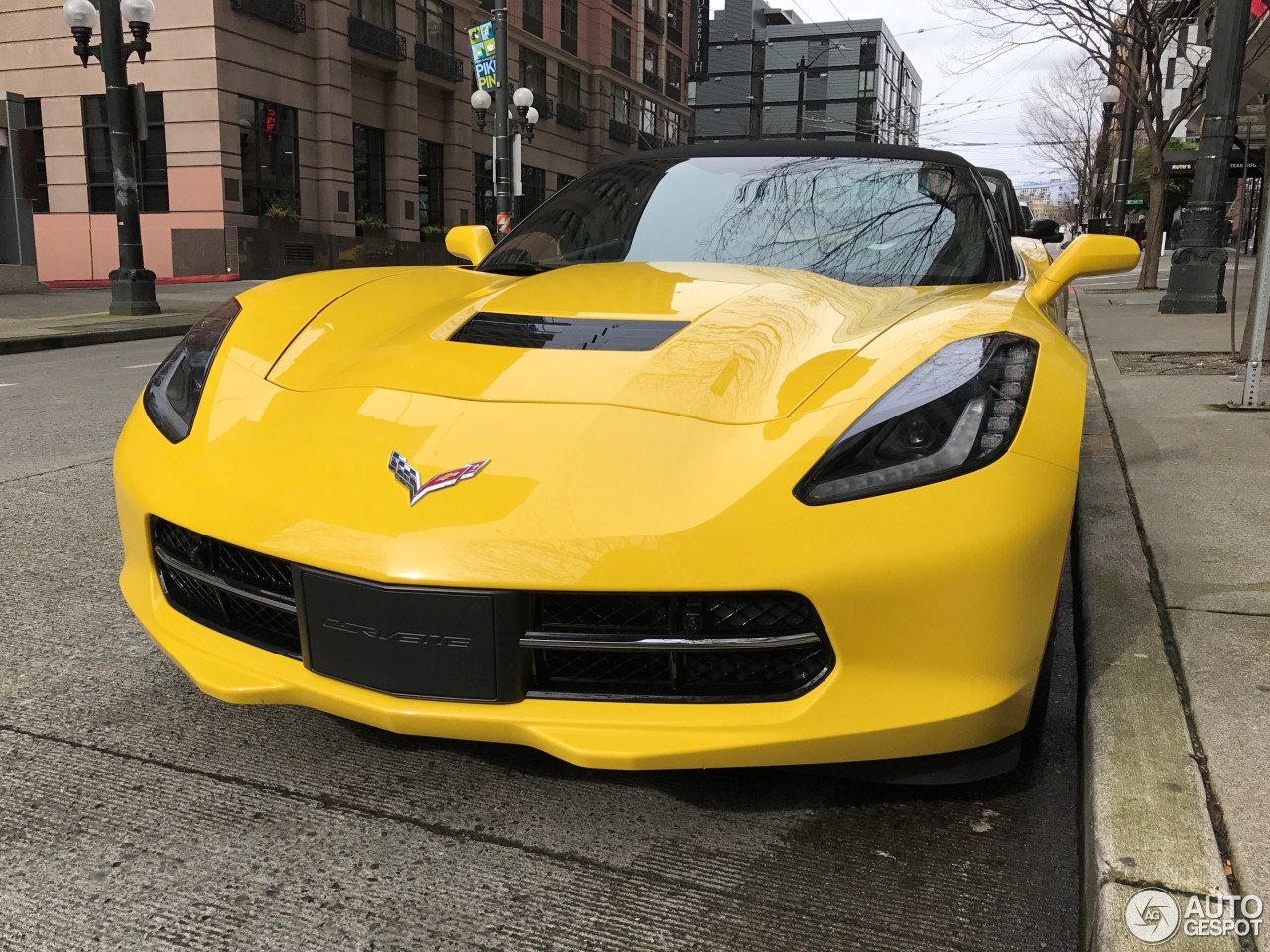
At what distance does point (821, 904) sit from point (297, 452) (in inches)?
48.6

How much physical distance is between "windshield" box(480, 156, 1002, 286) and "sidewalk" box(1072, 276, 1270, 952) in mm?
967

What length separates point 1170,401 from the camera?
581 centimetres

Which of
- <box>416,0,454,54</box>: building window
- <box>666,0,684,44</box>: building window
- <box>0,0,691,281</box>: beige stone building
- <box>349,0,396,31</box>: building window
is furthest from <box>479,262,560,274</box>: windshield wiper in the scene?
<box>666,0,684,44</box>: building window

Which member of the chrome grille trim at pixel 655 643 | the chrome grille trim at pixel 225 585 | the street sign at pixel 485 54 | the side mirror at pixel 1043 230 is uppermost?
the street sign at pixel 485 54

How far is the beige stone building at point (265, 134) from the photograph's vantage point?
2248cm

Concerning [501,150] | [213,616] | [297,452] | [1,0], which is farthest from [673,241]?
[1,0]

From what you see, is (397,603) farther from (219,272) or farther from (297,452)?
(219,272)

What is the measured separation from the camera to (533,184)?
38.2m

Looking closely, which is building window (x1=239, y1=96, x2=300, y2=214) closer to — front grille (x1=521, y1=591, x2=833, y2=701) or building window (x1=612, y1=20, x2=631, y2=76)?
building window (x1=612, y1=20, x2=631, y2=76)

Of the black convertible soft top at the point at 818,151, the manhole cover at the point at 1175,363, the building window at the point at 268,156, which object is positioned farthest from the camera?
the building window at the point at 268,156

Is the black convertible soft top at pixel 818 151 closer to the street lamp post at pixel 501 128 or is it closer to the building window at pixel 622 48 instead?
the street lamp post at pixel 501 128

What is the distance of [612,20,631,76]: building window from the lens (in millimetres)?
43125

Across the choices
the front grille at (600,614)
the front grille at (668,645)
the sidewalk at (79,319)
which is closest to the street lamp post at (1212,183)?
the front grille at (668,645)

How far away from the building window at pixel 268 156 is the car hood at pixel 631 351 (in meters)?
22.7
